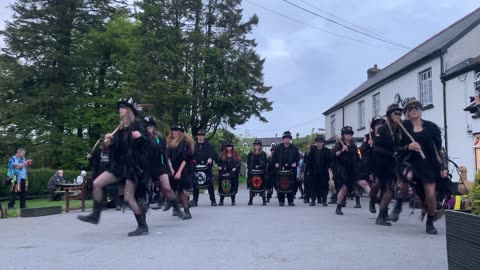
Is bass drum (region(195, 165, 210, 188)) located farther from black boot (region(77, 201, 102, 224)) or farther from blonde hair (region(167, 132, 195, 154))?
black boot (region(77, 201, 102, 224))

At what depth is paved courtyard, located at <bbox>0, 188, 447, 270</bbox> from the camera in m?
5.98

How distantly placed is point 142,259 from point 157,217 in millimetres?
5639

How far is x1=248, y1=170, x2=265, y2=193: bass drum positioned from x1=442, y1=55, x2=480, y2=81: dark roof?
8103mm

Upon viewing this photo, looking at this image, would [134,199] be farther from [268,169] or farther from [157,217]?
[268,169]

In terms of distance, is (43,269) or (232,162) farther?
(232,162)

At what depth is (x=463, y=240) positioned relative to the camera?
14.1 ft

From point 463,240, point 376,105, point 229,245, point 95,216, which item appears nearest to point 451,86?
point 376,105

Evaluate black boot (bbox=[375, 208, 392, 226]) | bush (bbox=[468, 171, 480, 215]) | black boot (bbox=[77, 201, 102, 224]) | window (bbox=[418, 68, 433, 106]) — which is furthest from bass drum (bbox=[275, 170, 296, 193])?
bush (bbox=[468, 171, 480, 215])

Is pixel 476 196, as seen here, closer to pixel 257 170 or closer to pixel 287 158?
pixel 287 158

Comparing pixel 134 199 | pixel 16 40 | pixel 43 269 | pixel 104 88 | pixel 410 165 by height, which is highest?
pixel 16 40

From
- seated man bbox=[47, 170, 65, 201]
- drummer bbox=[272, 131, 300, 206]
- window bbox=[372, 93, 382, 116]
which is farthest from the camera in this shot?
window bbox=[372, 93, 382, 116]

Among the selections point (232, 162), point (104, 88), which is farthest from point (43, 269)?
point (104, 88)

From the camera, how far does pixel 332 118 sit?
141 ft

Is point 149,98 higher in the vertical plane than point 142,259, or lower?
→ higher
